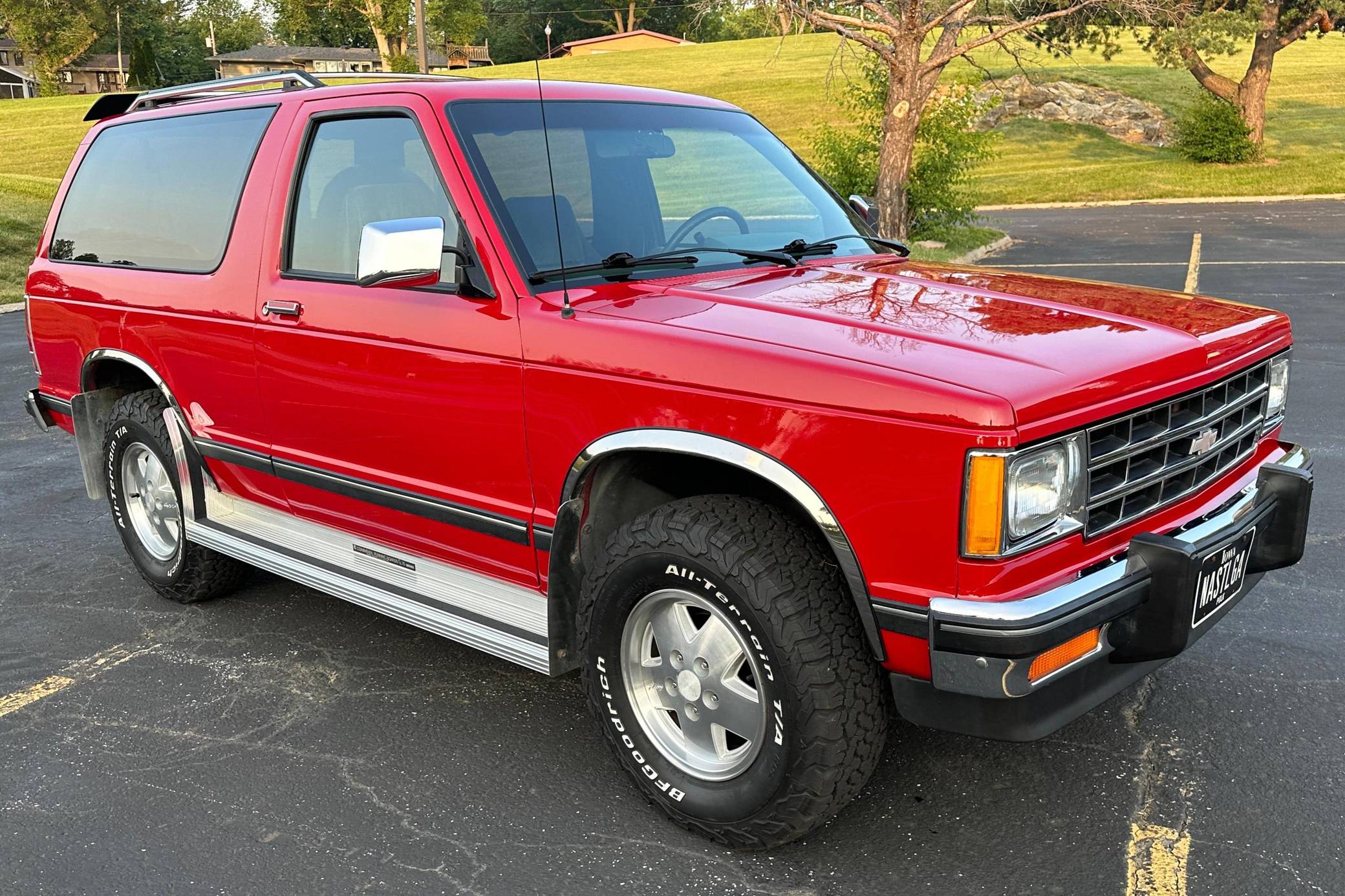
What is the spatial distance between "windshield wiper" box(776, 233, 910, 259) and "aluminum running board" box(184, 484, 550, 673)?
151 centimetres

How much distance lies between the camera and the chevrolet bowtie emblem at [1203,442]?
127 inches

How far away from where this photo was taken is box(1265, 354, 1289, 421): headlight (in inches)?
149

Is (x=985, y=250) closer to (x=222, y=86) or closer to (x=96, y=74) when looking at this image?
(x=222, y=86)

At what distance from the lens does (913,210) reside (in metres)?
18.8

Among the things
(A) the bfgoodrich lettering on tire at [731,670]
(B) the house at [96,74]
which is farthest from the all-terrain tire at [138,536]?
(B) the house at [96,74]

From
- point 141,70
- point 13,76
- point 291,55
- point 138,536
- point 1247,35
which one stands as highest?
point 291,55

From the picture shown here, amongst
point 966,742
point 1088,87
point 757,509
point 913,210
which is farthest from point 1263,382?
point 1088,87

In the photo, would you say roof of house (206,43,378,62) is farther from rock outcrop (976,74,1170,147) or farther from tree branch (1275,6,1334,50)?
tree branch (1275,6,1334,50)

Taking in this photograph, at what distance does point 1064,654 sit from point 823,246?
196 cm

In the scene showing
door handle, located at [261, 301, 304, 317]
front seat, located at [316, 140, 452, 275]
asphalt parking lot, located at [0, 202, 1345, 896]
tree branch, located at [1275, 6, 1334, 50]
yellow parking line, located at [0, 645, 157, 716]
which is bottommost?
yellow parking line, located at [0, 645, 157, 716]

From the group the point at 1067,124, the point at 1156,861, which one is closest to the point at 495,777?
the point at 1156,861

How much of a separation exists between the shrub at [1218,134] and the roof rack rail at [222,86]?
34.1 meters

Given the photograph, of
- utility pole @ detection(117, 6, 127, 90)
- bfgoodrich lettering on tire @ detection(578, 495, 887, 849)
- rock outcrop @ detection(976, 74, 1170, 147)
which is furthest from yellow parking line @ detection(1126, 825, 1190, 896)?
utility pole @ detection(117, 6, 127, 90)

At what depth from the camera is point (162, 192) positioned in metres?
4.91
